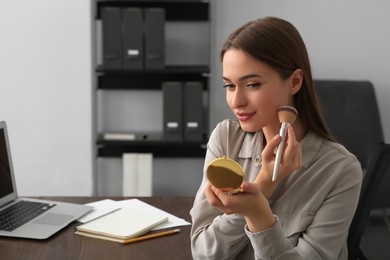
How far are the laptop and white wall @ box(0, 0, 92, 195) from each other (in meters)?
2.02

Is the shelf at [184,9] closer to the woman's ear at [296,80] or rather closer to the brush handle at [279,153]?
the woman's ear at [296,80]

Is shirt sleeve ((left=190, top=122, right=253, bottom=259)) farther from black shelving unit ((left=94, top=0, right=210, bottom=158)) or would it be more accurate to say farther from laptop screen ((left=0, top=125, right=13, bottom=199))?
black shelving unit ((left=94, top=0, right=210, bottom=158))

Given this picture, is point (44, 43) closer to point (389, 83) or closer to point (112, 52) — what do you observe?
point (112, 52)

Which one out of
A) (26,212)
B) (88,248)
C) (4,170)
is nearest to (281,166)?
(88,248)

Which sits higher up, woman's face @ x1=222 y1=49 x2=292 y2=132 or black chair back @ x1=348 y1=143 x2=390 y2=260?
woman's face @ x1=222 y1=49 x2=292 y2=132

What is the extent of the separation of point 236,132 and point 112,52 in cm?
207

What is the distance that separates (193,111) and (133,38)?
52 centimetres

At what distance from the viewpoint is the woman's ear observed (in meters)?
1.38

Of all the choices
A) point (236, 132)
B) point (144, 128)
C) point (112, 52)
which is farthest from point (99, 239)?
point (144, 128)

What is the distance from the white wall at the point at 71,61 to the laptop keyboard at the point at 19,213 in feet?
6.66

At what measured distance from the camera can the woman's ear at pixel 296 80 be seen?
1379mm

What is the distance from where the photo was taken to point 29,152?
13.0 feet

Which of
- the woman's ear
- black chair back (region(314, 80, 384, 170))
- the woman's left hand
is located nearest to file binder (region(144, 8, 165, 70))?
black chair back (region(314, 80, 384, 170))

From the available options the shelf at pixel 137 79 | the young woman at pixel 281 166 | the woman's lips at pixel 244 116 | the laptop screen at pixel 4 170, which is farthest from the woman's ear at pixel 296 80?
the shelf at pixel 137 79
